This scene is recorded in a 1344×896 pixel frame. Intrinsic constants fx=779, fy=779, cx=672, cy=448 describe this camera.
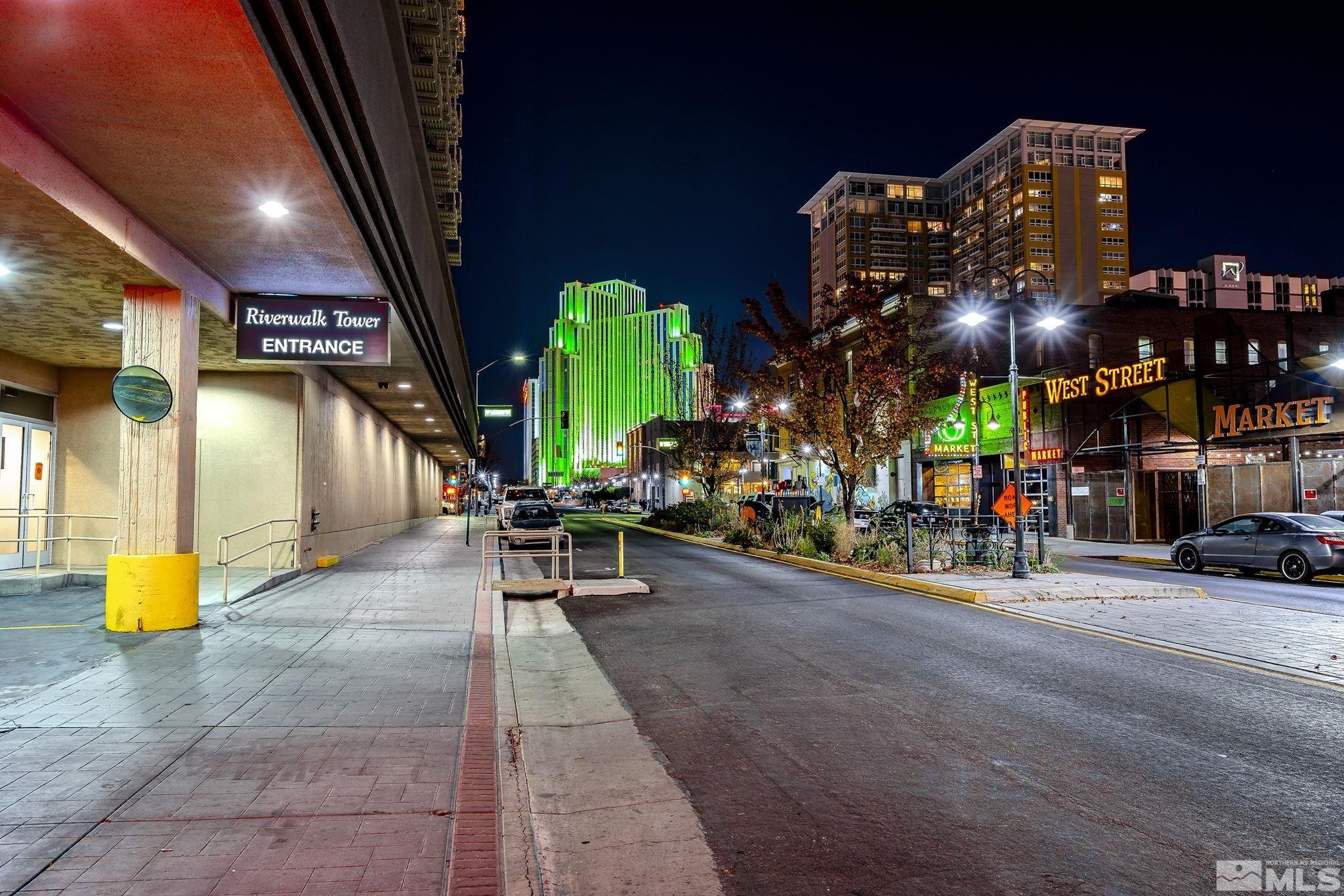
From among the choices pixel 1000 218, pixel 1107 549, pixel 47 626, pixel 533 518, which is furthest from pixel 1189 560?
pixel 1000 218

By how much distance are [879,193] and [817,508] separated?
143136mm

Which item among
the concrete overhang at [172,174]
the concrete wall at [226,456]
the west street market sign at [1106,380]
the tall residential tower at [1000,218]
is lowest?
the concrete wall at [226,456]

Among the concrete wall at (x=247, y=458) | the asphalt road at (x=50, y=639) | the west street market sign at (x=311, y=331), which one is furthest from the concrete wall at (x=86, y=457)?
the west street market sign at (x=311, y=331)

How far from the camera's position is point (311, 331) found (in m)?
11.4

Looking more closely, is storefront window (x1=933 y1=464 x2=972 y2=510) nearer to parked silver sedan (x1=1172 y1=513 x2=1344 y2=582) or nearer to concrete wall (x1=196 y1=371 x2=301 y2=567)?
parked silver sedan (x1=1172 y1=513 x2=1344 y2=582)

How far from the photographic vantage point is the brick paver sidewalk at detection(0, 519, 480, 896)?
3.64 meters

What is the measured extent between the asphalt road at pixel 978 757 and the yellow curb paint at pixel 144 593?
5.29 metres

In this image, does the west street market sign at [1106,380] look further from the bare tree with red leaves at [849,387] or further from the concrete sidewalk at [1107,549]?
the bare tree with red leaves at [849,387]

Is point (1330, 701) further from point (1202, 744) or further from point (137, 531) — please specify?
point (137, 531)

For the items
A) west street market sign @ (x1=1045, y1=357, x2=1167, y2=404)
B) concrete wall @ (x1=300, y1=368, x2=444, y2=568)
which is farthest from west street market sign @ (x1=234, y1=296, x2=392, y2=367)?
west street market sign @ (x1=1045, y1=357, x2=1167, y2=404)

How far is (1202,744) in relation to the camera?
5605mm
